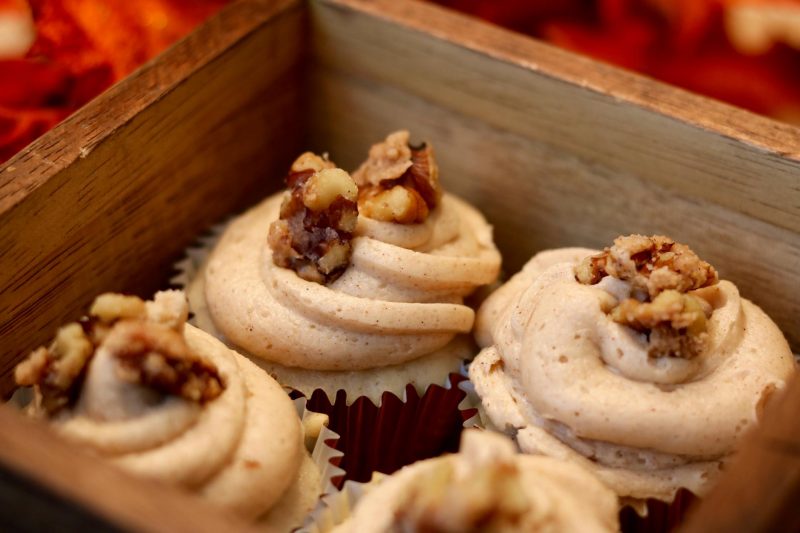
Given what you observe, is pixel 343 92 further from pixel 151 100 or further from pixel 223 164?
pixel 151 100

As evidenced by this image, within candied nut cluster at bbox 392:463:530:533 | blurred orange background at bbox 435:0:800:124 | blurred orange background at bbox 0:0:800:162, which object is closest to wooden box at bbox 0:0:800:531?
blurred orange background at bbox 0:0:800:162

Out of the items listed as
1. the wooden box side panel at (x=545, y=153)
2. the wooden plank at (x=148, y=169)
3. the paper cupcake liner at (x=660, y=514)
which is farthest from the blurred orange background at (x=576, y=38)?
the paper cupcake liner at (x=660, y=514)

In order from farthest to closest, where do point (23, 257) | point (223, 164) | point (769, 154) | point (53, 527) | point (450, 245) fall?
Answer: 1. point (223, 164)
2. point (450, 245)
3. point (769, 154)
4. point (23, 257)
5. point (53, 527)

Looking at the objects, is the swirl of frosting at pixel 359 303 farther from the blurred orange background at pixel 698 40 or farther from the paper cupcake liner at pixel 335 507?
the blurred orange background at pixel 698 40

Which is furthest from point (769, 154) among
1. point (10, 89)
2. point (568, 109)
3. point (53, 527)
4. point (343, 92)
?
point (10, 89)

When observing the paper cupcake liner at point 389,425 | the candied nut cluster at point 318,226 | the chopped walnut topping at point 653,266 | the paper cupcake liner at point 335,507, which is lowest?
the paper cupcake liner at point 389,425

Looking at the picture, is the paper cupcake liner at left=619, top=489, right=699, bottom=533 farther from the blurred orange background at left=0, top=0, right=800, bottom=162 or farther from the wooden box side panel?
the blurred orange background at left=0, top=0, right=800, bottom=162

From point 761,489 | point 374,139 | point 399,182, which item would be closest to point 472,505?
point 761,489
